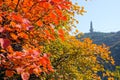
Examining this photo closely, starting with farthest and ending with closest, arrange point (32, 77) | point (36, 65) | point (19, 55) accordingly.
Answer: point (32, 77)
point (36, 65)
point (19, 55)

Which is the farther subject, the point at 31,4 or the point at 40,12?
the point at 40,12

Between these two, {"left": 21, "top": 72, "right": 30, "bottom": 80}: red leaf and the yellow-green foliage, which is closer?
{"left": 21, "top": 72, "right": 30, "bottom": 80}: red leaf

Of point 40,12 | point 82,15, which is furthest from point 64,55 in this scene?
point 40,12

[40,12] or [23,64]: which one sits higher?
[40,12]

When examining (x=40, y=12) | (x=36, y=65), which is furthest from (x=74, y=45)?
(x=36, y=65)

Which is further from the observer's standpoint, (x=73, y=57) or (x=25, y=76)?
(x=73, y=57)

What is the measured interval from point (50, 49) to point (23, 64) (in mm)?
11352

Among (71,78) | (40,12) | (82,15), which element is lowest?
(71,78)

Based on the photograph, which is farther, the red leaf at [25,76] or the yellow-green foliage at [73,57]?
the yellow-green foliage at [73,57]

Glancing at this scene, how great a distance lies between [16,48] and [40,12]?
1.93 meters

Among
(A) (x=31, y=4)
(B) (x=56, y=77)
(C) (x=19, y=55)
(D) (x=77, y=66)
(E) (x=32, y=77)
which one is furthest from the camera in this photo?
(D) (x=77, y=66)

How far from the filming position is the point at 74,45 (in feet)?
56.5

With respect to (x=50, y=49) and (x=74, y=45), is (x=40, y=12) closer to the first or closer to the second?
(x=50, y=49)

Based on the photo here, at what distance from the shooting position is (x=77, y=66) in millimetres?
18016
